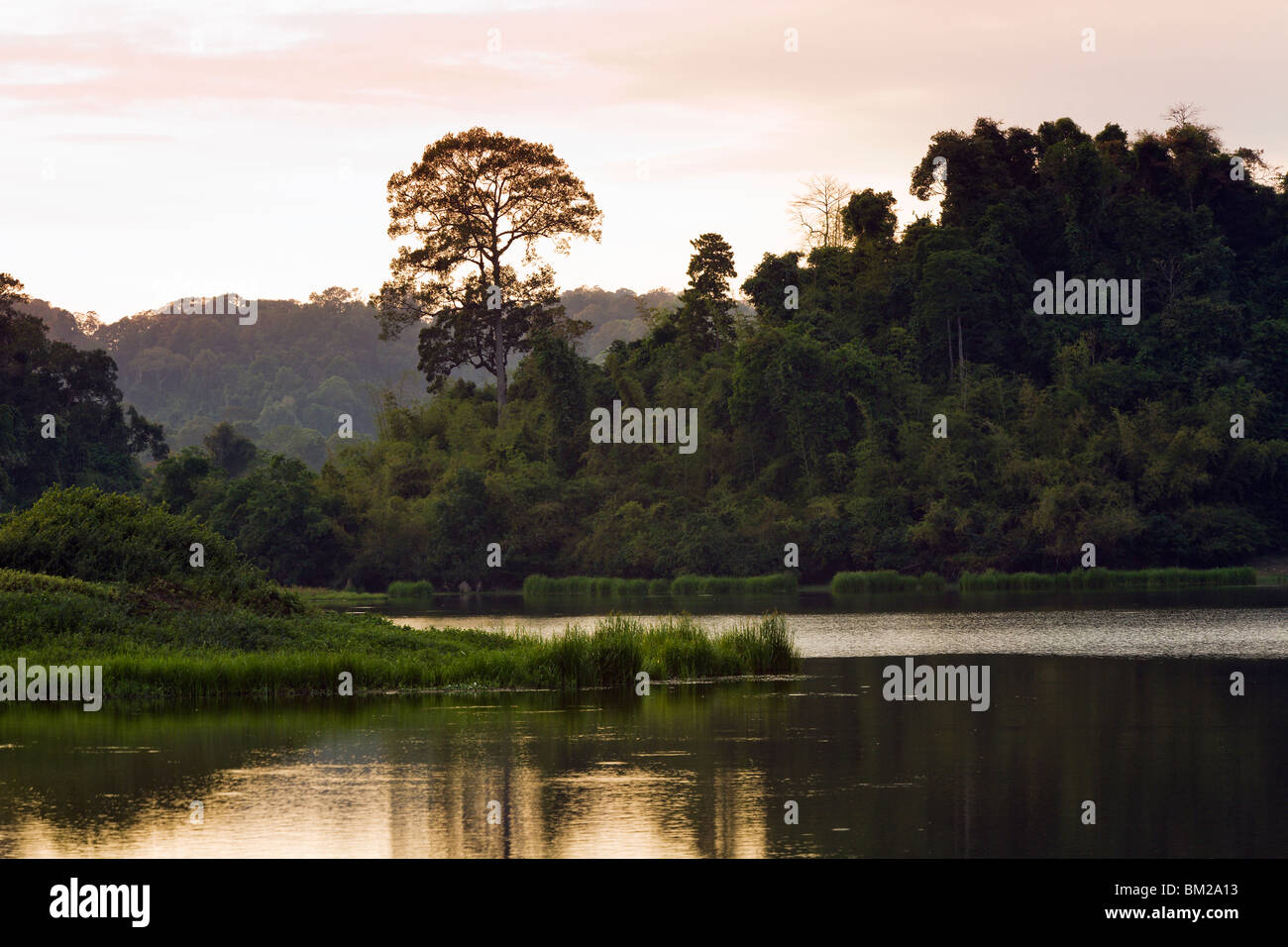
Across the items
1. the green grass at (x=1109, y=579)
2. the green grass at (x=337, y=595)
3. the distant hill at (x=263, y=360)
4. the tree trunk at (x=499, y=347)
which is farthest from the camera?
the distant hill at (x=263, y=360)

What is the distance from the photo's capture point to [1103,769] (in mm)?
18984

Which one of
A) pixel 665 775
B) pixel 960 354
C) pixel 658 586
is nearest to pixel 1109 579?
pixel 960 354

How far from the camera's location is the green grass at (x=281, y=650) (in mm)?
28328

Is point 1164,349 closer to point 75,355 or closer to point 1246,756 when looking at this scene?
point 75,355

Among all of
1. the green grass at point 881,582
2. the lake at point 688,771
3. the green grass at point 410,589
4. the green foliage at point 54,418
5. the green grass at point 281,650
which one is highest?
the green foliage at point 54,418

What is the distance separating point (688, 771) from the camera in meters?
19.2

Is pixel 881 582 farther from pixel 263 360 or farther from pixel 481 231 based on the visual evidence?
pixel 263 360

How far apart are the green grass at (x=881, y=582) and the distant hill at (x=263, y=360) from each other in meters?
66.1

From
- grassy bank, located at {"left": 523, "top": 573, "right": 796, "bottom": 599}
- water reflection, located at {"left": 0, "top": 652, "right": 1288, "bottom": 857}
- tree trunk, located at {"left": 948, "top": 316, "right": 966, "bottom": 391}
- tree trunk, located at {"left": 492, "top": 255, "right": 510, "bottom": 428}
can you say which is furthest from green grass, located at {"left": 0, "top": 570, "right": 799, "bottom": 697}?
tree trunk, located at {"left": 492, "top": 255, "right": 510, "bottom": 428}

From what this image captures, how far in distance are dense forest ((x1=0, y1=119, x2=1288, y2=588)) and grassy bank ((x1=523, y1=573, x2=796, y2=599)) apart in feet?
8.28

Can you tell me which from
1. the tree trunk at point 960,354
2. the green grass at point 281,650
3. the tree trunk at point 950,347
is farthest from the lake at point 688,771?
the tree trunk at point 950,347

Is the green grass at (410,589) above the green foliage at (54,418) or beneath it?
beneath

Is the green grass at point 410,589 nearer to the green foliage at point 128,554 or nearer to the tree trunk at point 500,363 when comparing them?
the tree trunk at point 500,363
